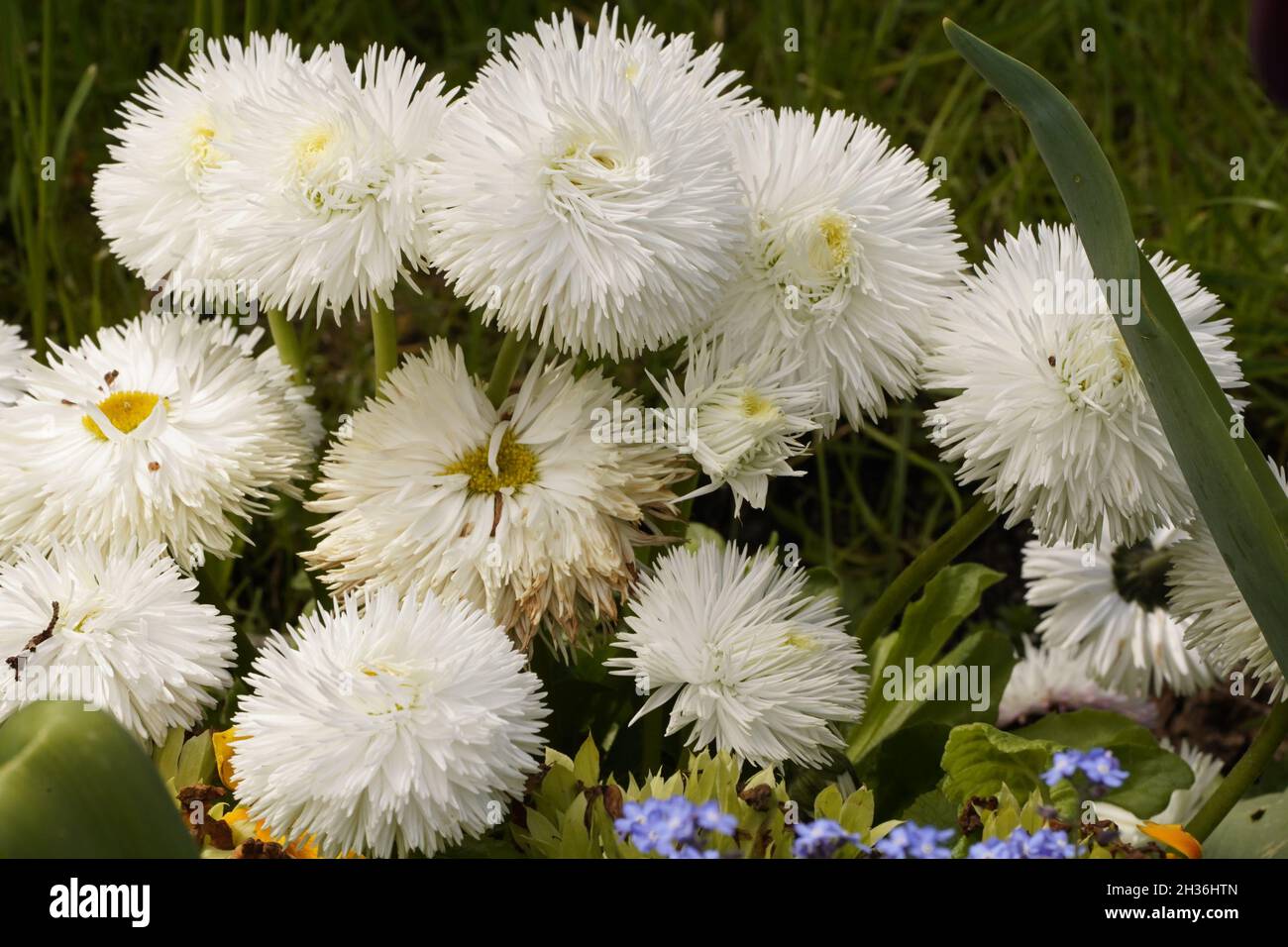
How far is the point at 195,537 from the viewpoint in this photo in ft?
2.90

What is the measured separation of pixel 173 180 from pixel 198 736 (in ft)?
1.14

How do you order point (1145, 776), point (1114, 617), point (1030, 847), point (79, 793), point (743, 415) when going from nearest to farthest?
point (79, 793) < point (1030, 847) < point (743, 415) < point (1145, 776) < point (1114, 617)

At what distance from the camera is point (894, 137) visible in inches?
74.1

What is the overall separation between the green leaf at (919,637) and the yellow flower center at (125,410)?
0.55 m

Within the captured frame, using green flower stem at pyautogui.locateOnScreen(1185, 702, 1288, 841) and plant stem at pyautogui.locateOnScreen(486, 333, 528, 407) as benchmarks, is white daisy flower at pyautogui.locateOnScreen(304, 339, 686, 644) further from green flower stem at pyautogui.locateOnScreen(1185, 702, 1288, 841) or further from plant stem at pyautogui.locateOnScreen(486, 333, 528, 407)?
green flower stem at pyautogui.locateOnScreen(1185, 702, 1288, 841)

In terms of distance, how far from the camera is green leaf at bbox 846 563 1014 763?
42.4 inches

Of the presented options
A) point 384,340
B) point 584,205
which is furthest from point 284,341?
point 584,205

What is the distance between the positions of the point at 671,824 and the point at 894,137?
140 centimetres

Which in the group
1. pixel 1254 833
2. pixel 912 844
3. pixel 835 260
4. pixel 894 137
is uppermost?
pixel 894 137

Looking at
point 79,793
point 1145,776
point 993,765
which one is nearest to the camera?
point 79,793

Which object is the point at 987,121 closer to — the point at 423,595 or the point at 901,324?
the point at 901,324

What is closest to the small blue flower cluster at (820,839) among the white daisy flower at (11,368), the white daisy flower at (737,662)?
the white daisy flower at (737,662)

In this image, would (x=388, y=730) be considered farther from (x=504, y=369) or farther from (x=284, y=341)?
(x=284, y=341)
